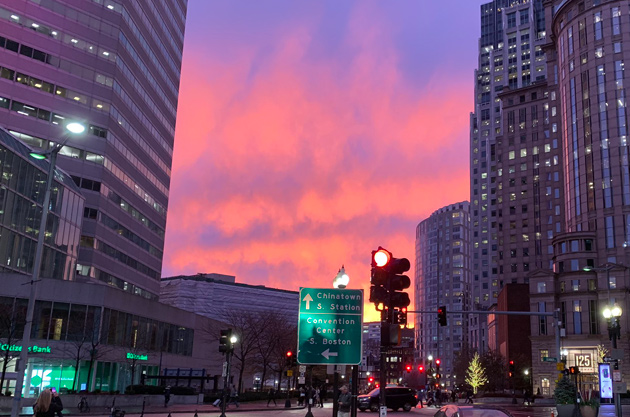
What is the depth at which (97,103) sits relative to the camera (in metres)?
87.2

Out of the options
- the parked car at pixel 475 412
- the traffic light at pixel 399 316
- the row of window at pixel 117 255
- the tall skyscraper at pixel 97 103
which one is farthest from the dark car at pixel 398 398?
the row of window at pixel 117 255

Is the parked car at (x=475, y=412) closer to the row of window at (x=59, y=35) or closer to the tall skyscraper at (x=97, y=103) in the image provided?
the tall skyscraper at (x=97, y=103)

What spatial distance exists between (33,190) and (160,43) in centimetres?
4994

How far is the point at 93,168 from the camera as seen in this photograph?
8638 centimetres

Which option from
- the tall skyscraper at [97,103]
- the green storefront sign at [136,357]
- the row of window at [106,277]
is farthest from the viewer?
the row of window at [106,277]

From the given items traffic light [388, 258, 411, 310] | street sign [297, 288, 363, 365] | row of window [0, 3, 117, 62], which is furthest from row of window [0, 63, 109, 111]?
traffic light [388, 258, 411, 310]

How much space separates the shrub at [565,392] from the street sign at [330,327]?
33948 millimetres

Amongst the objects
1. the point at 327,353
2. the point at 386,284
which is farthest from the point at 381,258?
the point at 327,353

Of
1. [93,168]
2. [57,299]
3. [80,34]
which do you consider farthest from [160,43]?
[57,299]

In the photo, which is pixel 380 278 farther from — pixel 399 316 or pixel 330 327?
pixel 330 327

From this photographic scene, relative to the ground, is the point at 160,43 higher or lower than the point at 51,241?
higher

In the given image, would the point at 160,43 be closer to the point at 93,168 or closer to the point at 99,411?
the point at 93,168

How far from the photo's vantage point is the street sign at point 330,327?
11.9 m

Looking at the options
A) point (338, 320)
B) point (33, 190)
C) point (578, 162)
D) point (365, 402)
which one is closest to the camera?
point (338, 320)
